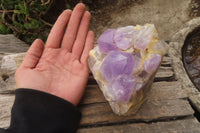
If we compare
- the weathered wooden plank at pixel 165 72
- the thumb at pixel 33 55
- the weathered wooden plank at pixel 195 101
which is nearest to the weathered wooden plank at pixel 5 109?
the thumb at pixel 33 55

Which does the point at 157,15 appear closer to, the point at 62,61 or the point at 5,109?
the point at 62,61

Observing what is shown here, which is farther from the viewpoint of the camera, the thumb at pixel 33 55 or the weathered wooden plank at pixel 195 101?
the weathered wooden plank at pixel 195 101

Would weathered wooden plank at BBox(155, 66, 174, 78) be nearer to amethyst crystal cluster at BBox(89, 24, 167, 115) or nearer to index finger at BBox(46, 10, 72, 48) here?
amethyst crystal cluster at BBox(89, 24, 167, 115)

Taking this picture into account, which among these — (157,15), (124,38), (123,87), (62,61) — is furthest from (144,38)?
(157,15)

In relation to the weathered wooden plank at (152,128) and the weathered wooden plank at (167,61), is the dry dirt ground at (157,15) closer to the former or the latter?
the weathered wooden plank at (167,61)

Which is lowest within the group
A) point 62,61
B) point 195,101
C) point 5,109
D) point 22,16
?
point 195,101
